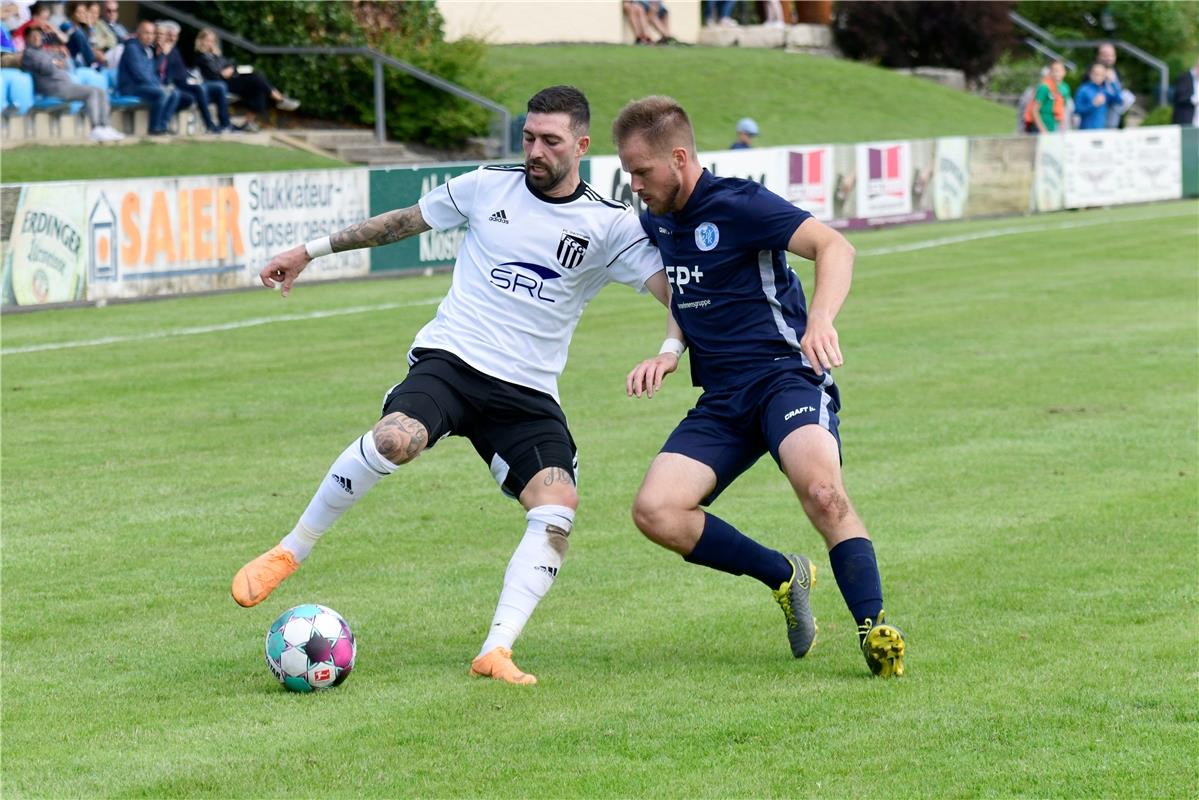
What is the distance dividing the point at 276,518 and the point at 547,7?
114 ft

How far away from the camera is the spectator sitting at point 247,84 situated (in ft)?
90.2

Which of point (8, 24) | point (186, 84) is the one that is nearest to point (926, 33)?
point (186, 84)

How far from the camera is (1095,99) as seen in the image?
113 feet

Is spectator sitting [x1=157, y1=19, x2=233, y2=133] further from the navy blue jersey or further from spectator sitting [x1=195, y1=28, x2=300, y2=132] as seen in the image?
the navy blue jersey

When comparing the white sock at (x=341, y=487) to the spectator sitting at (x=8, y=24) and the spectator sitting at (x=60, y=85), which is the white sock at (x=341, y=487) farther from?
the spectator sitting at (x=60, y=85)

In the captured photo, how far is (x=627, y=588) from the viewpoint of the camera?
7605mm

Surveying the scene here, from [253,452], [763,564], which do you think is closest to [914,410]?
[253,452]

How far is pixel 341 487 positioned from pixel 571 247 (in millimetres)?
1278

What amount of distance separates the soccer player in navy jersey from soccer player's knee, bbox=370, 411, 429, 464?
809 mm

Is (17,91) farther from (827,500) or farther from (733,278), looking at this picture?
(827,500)

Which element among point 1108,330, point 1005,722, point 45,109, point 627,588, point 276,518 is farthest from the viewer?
point 45,109

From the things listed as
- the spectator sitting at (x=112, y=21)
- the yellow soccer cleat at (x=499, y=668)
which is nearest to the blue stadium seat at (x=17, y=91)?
the spectator sitting at (x=112, y=21)

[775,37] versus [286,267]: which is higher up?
[775,37]

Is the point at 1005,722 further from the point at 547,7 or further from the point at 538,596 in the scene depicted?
the point at 547,7
